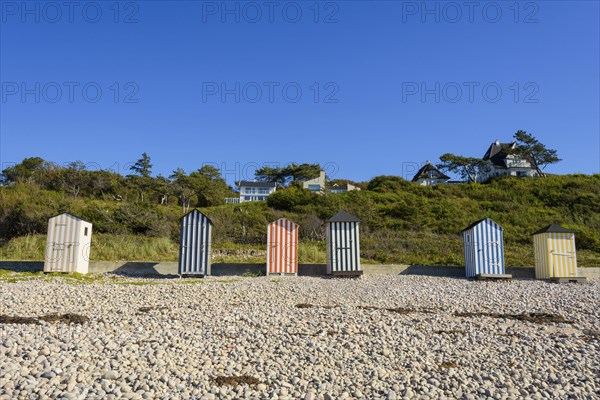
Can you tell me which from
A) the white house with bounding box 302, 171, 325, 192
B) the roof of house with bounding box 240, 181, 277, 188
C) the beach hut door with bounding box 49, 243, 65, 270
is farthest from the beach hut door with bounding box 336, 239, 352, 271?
the roof of house with bounding box 240, 181, 277, 188

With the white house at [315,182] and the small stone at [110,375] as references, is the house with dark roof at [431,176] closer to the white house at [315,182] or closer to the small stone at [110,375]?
the white house at [315,182]

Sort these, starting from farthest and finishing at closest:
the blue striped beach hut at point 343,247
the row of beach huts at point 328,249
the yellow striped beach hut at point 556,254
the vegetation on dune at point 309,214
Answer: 1. the vegetation on dune at point 309,214
2. the yellow striped beach hut at point 556,254
3. the blue striped beach hut at point 343,247
4. the row of beach huts at point 328,249

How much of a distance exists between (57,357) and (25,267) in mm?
10392

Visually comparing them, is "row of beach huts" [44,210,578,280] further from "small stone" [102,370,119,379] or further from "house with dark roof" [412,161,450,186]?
"house with dark roof" [412,161,450,186]

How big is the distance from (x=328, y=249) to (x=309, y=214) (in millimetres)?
11469

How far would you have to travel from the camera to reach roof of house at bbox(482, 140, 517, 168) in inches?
2066

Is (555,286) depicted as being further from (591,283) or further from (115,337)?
(115,337)

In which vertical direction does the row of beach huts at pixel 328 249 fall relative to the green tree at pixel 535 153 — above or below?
below

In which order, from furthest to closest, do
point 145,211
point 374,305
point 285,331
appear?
point 145,211, point 374,305, point 285,331

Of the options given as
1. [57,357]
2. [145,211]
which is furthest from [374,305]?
[145,211]

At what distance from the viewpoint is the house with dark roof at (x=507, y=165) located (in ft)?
170

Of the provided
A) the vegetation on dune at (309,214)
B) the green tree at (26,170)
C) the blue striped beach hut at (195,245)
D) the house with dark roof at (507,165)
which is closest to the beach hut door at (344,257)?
the vegetation on dune at (309,214)

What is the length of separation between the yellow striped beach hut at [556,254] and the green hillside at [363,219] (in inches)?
116

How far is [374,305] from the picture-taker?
28.7 ft
